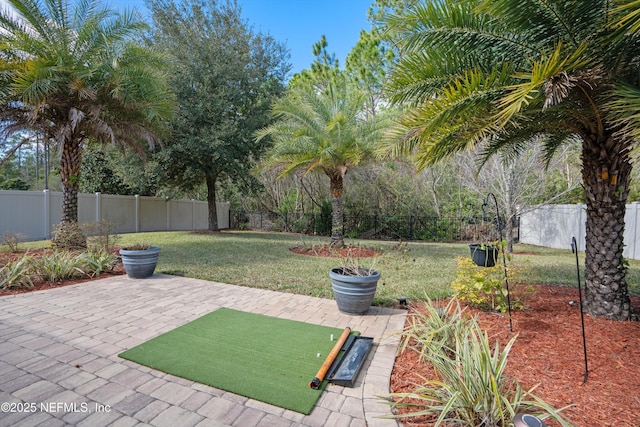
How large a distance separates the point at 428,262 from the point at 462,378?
6346 mm

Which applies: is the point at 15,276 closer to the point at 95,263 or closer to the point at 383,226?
the point at 95,263

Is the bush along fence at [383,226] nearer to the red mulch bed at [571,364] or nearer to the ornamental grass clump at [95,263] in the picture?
the red mulch bed at [571,364]

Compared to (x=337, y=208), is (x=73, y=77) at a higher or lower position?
higher

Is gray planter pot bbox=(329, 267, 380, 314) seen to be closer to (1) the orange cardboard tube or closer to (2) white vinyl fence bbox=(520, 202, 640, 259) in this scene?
(1) the orange cardboard tube

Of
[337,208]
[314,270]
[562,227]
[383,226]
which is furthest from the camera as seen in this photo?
[383,226]

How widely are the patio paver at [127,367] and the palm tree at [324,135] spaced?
5197mm

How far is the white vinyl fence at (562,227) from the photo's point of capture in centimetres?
960

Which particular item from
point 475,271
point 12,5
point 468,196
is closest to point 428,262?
point 475,271

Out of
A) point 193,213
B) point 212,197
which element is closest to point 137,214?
point 193,213

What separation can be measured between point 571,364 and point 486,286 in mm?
1169

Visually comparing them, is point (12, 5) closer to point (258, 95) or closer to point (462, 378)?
point (258, 95)

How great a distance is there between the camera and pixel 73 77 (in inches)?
290

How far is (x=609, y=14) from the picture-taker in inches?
117

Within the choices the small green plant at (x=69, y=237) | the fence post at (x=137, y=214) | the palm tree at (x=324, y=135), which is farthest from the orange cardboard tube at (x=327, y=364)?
the fence post at (x=137, y=214)
